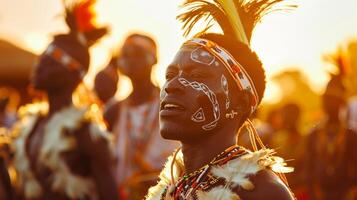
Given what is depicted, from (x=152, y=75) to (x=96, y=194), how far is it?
211cm

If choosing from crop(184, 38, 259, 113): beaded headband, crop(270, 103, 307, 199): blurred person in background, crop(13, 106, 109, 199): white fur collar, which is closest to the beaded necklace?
crop(184, 38, 259, 113): beaded headband

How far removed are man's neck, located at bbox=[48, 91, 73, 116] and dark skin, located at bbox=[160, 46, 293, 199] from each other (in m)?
3.17

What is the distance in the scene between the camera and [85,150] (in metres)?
7.71

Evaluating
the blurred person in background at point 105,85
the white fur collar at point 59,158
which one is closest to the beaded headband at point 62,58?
the white fur collar at point 59,158

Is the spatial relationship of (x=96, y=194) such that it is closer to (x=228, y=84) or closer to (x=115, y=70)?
(x=228, y=84)

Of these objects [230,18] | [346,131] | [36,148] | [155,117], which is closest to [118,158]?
[155,117]

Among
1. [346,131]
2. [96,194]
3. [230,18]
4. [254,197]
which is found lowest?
[346,131]

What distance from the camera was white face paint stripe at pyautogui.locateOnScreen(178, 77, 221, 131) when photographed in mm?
4816

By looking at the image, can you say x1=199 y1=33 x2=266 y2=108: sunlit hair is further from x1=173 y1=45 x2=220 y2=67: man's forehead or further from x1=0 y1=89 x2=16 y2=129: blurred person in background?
x1=0 y1=89 x2=16 y2=129: blurred person in background

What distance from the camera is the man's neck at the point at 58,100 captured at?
802 centimetres

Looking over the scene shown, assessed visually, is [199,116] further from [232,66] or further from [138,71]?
[138,71]

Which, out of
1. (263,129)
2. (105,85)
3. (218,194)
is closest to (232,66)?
(218,194)

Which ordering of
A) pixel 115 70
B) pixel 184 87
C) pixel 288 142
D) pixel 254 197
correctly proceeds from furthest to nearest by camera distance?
pixel 288 142
pixel 115 70
pixel 184 87
pixel 254 197

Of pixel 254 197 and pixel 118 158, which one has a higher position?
pixel 254 197
